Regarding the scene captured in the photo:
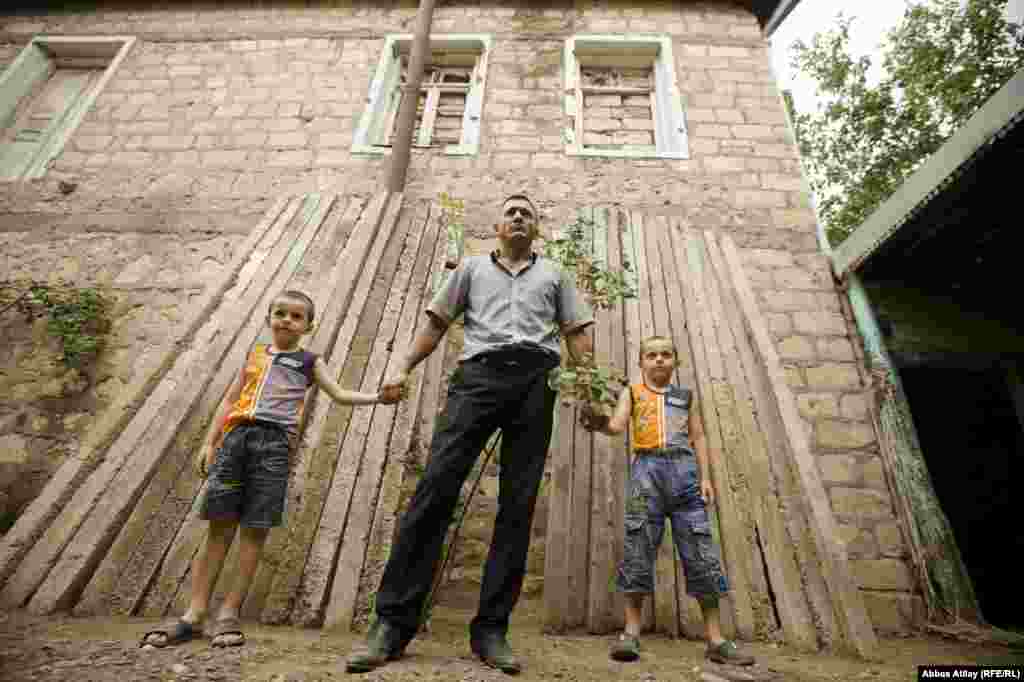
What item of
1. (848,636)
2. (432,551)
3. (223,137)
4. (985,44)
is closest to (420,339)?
(432,551)

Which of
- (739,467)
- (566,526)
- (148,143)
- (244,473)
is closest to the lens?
(244,473)

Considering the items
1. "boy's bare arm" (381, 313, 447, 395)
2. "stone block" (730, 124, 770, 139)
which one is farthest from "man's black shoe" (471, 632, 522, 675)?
"stone block" (730, 124, 770, 139)

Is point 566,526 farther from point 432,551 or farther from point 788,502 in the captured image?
point 788,502

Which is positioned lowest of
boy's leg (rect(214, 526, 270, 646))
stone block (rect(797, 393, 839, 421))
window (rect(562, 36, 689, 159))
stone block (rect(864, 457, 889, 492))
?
boy's leg (rect(214, 526, 270, 646))

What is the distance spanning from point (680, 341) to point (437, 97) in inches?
161

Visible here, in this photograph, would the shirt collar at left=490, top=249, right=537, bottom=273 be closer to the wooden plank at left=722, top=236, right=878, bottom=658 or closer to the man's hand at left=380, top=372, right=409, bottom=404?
the man's hand at left=380, top=372, right=409, bottom=404

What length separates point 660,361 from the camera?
247cm

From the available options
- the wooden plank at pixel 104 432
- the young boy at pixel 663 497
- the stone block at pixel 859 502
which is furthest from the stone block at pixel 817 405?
the wooden plank at pixel 104 432

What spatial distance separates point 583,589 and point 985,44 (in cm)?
1292

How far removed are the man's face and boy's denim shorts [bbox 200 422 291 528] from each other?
136cm

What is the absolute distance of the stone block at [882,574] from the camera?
3109 mm

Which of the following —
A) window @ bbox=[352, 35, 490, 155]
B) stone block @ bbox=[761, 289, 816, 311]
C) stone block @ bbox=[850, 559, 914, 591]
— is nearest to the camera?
stone block @ bbox=[850, 559, 914, 591]

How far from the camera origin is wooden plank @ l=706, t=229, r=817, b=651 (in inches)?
94.7

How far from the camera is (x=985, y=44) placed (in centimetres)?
916
